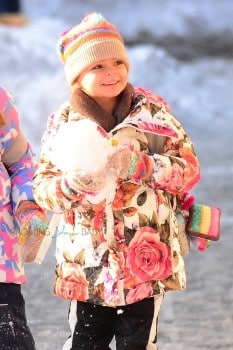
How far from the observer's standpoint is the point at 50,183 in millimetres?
3941

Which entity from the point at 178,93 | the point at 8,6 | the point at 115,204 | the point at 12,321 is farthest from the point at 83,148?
the point at 8,6

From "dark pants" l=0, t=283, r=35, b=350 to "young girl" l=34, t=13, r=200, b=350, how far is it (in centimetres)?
21

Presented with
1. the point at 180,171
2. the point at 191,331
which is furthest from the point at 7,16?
the point at 180,171

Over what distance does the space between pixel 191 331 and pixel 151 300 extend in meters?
1.40

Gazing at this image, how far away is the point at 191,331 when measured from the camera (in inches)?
215

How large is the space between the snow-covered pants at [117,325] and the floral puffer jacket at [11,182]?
30cm

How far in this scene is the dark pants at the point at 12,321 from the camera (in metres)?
3.89

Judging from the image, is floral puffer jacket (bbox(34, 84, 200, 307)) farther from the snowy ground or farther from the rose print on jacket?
the snowy ground

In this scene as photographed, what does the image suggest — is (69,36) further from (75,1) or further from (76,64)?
Result: (75,1)

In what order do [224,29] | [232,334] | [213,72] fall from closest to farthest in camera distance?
[232,334]
[213,72]
[224,29]

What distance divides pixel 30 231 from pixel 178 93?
10.8m

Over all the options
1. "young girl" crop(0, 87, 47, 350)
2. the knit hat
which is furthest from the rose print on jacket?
the knit hat

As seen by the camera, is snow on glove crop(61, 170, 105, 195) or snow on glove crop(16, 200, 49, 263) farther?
snow on glove crop(16, 200, 49, 263)

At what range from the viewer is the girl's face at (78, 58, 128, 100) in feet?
13.4
